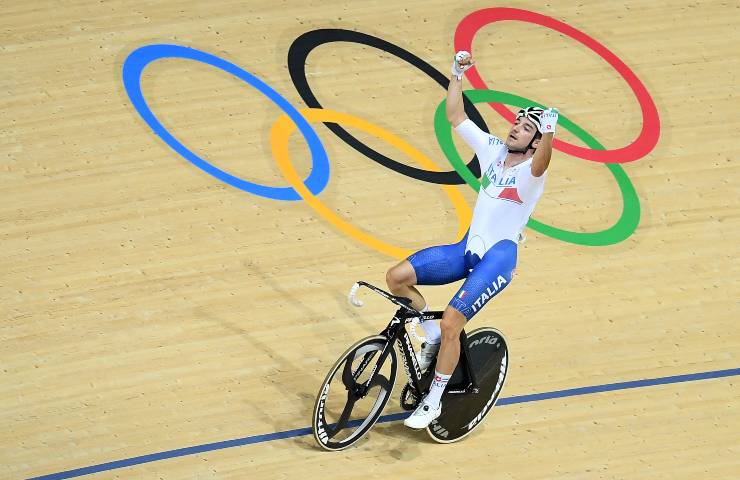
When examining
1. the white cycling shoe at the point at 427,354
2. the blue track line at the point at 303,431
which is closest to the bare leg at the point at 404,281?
the white cycling shoe at the point at 427,354

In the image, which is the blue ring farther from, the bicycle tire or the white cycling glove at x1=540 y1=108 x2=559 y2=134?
the white cycling glove at x1=540 y1=108 x2=559 y2=134

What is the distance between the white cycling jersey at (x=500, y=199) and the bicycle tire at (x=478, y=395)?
0.58 metres

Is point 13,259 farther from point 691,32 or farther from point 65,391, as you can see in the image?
point 691,32

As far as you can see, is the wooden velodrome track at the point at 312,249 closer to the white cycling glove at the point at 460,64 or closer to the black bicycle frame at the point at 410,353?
the black bicycle frame at the point at 410,353

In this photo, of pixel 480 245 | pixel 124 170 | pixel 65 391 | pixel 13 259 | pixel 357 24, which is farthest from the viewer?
pixel 357 24

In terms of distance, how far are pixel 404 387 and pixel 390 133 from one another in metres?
2.34

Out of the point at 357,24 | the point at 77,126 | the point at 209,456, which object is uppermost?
the point at 357,24

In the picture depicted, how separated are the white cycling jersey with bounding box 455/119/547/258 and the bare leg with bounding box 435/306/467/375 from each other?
343mm

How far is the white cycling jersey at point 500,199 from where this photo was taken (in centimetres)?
620

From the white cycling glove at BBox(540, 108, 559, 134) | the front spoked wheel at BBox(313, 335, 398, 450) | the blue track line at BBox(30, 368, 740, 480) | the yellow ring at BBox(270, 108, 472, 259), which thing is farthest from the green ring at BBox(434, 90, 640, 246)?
the white cycling glove at BBox(540, 108, 559, 134)

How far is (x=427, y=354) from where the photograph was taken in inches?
252

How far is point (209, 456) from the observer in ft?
21.1

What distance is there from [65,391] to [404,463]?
1.86 m

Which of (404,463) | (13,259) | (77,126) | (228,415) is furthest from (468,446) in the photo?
(77,126)
